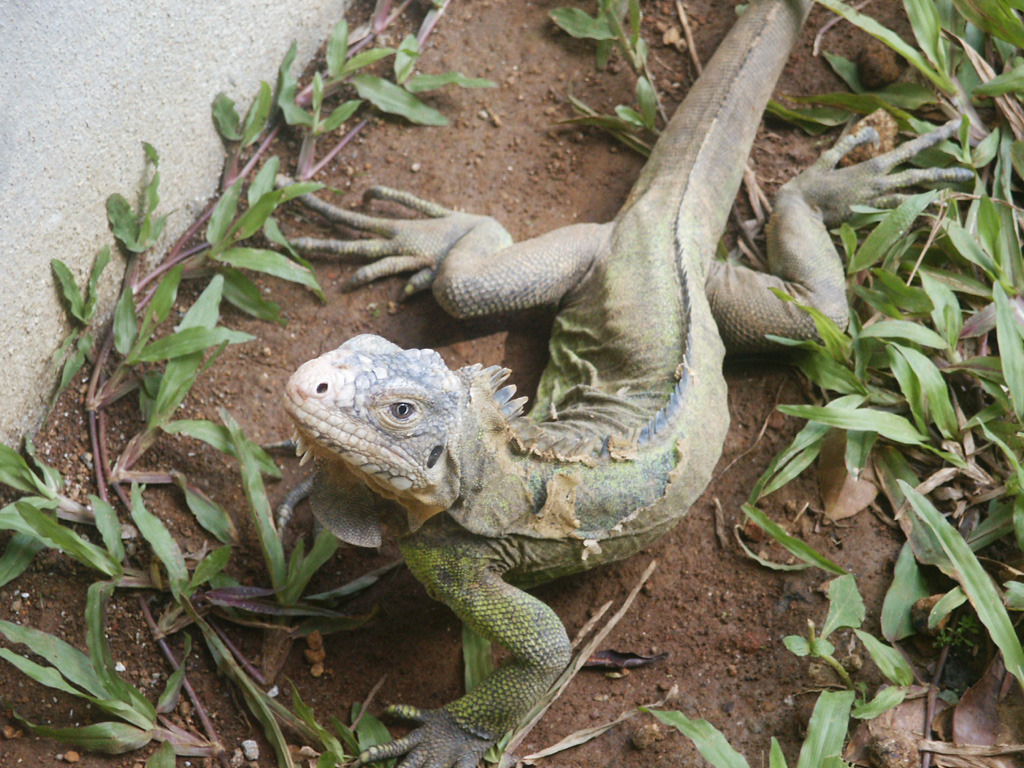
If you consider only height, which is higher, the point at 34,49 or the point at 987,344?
the point at 34,49

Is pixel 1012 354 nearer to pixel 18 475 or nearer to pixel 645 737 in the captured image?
pixel 645 737

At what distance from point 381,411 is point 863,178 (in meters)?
2.52

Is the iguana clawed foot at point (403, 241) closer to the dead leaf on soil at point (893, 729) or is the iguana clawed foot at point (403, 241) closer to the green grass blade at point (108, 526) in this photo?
the green grass blade at point (108, 526)

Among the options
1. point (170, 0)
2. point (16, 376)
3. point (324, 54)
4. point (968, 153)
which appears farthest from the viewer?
point (324, 54)

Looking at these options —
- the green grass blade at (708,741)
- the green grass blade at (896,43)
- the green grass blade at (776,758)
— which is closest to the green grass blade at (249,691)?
the green grass blade at (708,741)

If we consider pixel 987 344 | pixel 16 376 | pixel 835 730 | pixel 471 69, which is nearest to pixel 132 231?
pixel 16 376

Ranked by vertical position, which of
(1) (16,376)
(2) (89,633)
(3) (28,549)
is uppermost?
(1) (16,376)

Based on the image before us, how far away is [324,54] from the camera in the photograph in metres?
4.32

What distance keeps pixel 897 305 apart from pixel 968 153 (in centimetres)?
83

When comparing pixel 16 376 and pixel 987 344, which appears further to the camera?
pixel 987 344

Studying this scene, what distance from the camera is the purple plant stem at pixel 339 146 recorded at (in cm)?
405

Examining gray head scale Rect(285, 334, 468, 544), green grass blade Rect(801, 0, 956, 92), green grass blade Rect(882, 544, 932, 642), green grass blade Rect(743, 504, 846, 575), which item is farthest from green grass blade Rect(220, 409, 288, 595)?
green grass blade Rect(801, 0, 956, 92)

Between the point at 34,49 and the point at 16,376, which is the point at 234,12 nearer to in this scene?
the point at 34,49

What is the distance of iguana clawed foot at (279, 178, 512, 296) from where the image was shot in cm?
379
